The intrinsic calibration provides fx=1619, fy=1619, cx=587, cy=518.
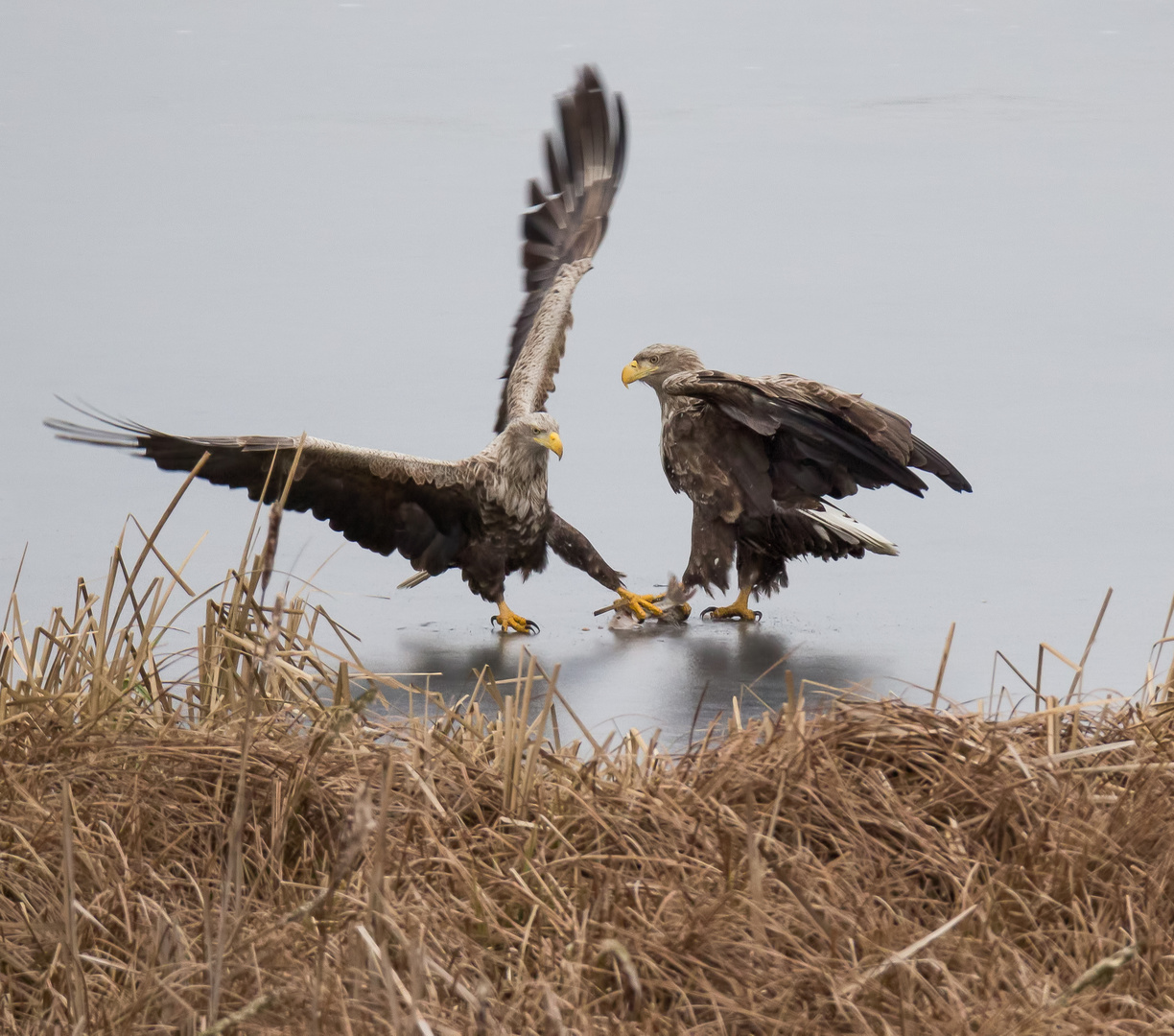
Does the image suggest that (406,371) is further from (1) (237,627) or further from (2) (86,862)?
(2) (86,862)

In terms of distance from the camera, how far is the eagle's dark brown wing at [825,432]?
4.30 m

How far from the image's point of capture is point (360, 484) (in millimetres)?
4586

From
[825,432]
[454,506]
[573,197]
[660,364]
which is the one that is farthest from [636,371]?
[573,197]

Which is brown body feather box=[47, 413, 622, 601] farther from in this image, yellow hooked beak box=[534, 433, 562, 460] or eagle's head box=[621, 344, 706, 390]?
eagle's head box=[621, 344, 706, 390]


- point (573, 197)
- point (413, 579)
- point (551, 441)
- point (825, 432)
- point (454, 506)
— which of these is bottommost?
point (413, 579)

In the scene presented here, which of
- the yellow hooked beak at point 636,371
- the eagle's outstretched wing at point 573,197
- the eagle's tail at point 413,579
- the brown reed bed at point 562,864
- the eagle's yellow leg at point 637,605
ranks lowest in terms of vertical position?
the brown reed bed at point 562,864

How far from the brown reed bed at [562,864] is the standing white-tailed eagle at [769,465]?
143cm

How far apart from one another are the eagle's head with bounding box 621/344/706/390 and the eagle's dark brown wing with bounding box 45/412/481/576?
2.25 feet

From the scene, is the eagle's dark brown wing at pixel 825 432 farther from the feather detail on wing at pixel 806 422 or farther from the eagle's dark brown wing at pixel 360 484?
the eagle's dark brown wing at pixel 360 484

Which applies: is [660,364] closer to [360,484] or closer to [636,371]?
[636,371]

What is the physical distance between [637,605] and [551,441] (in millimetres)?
559

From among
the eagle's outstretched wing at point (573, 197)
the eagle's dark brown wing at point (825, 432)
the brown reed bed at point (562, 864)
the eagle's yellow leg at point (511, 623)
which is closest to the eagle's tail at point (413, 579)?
the eagle's yellow leg at point (511, 623)

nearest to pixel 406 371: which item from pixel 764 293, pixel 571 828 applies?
pixel 764 293

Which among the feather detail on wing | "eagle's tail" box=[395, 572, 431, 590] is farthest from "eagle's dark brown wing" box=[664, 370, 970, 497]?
"eagle's tail" box=[395, 572, 431, 590]
